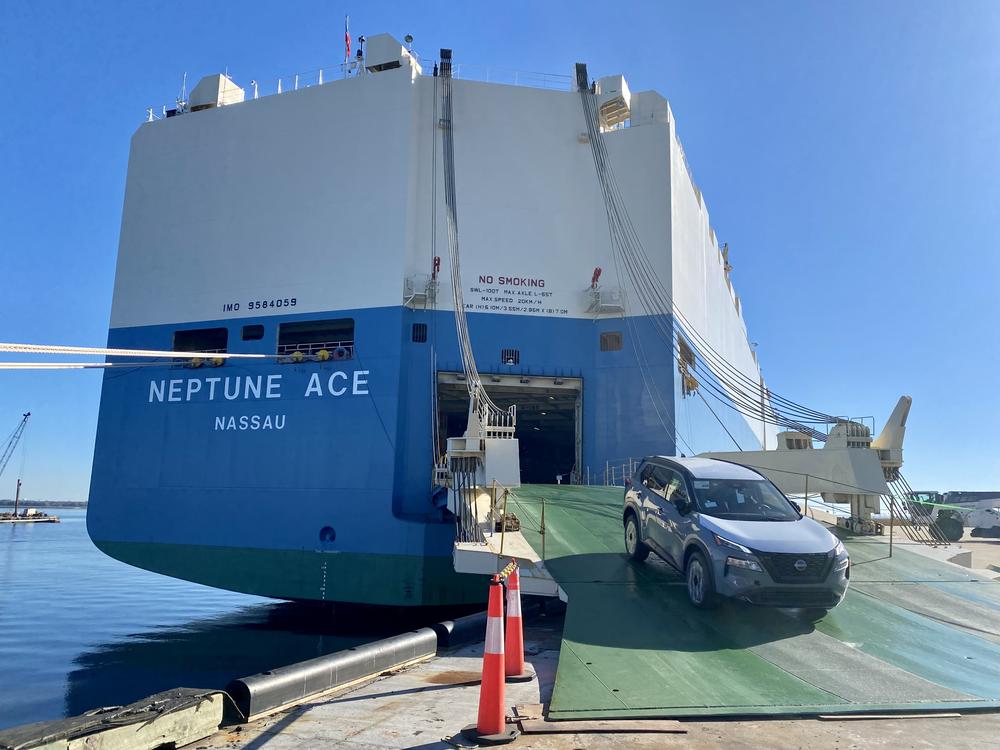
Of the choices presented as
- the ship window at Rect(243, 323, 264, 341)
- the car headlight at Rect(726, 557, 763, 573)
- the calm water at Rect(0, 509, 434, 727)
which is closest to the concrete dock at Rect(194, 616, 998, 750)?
the car headlight at Rect(726, 557, 763, 573)

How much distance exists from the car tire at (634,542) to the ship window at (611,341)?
8496mm

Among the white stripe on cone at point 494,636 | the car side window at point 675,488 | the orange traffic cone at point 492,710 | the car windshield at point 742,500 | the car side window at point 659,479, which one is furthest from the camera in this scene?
the car side window at point 659,479

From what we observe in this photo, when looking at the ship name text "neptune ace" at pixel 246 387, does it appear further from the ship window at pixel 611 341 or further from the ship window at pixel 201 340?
the ship window at pixel 611 341

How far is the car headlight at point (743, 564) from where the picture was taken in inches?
301

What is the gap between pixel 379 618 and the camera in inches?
714

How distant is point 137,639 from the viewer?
16578 mm

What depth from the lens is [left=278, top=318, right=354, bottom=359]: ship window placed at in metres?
17.7

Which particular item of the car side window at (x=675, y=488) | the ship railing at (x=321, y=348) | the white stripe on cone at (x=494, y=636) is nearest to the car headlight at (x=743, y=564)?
the car side window at (x=675, y=488)

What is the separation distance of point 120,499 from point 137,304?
17.4 feet

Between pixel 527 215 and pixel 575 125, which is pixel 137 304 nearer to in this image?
pixel 527 215

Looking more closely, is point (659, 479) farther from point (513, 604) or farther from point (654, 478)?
point (513, 604)

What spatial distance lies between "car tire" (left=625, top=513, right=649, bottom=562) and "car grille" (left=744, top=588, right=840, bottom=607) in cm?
259

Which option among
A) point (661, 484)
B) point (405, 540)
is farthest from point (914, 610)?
point (405, 540)

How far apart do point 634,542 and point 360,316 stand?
9.76 meters
